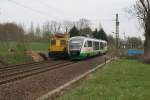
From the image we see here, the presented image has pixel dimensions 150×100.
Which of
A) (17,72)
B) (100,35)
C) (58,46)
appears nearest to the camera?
(17,72)

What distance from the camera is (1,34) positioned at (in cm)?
4641

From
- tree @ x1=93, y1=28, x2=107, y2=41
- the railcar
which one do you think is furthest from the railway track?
tree @ x1=93, y1=28, x2=107, y2=41

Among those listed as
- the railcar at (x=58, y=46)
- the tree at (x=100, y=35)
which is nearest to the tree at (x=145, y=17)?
the railcar at (x=58, y=46)

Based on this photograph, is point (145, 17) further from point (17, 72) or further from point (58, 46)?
point (17, 72)

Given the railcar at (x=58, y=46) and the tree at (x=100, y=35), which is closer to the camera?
the railcar at (x=58, y=46)

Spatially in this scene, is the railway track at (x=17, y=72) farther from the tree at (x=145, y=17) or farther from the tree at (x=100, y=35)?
the tree at (x=100, y=35)

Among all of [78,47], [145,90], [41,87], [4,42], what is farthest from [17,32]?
[145,90]

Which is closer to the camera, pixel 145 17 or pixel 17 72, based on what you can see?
pixel 17 72

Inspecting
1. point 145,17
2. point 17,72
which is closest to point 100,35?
point 145,17

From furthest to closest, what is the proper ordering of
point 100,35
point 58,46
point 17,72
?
point 100,35
point 58,46
point 17,72

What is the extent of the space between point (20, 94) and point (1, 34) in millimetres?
34186

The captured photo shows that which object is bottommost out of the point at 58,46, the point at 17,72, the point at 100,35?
the point at 17,72

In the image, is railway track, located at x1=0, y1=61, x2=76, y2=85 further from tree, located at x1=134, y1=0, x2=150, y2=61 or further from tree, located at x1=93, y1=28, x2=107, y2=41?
tree, located at x1=93, y1=28, x2=107, y2=41

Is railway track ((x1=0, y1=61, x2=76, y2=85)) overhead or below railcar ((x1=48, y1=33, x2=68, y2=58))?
below
